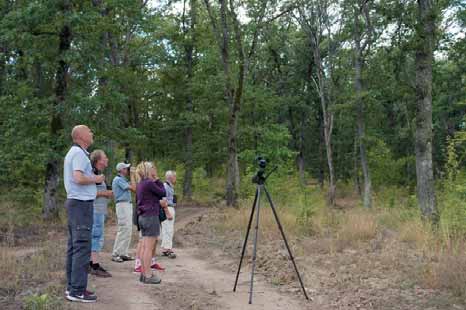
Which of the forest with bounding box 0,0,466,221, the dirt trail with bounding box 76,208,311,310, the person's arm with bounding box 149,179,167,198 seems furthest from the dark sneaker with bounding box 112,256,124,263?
the forest with bounding box 0,0,466,221

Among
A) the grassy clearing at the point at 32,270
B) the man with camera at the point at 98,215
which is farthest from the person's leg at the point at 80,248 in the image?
the man with camera at the point at 98,215

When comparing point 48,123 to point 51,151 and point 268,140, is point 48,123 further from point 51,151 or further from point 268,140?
point 268,140

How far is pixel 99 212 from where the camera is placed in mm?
7605

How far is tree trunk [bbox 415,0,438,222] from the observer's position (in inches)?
380

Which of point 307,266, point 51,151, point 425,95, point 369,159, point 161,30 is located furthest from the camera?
point 369,159

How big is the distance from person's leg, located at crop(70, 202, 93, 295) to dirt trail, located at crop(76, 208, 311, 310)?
28cm

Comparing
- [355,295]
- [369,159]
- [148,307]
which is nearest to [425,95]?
[355,295]

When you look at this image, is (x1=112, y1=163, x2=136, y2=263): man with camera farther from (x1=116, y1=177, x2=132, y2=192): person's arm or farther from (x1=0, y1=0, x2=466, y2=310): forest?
(x1=0, y1=0, x2=466, y2=310): forest

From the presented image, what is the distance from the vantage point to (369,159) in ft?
109

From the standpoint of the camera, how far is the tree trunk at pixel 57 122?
42.8ft

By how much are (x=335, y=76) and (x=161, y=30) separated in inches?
575

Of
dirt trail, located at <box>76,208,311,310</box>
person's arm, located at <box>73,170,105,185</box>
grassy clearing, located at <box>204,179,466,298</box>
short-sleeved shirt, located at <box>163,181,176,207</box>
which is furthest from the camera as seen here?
short-sleeved shirt, located at <box>163,181,176,207</box>

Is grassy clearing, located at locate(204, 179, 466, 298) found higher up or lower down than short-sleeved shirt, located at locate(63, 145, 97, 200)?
lower down

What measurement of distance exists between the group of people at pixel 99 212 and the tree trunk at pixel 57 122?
5476 mm
